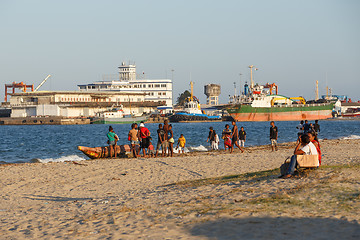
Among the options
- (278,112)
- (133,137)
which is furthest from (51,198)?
(278,112)

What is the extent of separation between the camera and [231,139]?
80.5 ft

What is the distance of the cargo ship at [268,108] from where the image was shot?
320 ft

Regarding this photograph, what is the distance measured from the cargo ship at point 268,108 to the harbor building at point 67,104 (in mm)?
21975

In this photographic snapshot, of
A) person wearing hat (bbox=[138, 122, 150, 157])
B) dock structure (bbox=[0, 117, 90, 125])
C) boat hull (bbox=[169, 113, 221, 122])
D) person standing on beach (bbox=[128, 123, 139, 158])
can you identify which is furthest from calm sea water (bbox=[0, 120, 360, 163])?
boat hull (bbox=[169, 113, 221, 122])

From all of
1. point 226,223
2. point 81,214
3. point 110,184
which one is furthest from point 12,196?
point 226,223

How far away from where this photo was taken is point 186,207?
9.33 m

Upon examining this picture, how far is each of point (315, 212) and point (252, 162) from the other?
33.2 ft

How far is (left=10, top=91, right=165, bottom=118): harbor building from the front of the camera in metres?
102

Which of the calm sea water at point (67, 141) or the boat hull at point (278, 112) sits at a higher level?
the boat hull at point (278, 112)

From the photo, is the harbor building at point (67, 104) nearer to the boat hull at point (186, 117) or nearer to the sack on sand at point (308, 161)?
the boat hull at point (186, 117)

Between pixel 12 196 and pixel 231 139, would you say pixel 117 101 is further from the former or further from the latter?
pixel 12 196

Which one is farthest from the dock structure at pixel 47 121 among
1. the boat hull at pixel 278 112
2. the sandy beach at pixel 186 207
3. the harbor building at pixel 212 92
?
the sandy beach at pixel 186 207

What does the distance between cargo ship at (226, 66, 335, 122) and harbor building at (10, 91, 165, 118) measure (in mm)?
21975

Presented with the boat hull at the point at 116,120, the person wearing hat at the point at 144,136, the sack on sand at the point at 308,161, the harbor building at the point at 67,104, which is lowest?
the sack on sand at the point at 308,161
